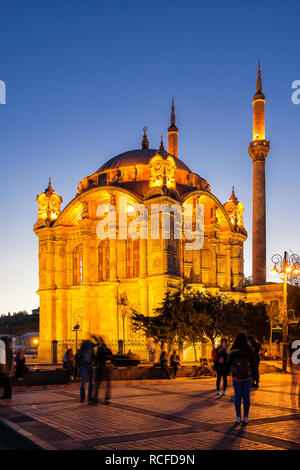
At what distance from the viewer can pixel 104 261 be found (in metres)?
41.6

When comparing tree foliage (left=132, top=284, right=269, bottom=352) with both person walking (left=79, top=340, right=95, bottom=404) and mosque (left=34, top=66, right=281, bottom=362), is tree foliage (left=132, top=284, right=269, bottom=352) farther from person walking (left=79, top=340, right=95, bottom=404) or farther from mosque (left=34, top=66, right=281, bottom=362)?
person walking (left=79, top=340, right=95, bottom=404)

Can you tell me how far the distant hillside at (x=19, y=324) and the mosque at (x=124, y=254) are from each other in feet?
141

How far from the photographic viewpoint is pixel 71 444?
7.81 metres

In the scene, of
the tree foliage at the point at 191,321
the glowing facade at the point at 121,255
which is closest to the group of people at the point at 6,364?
the tree foliage at the point at 191,321

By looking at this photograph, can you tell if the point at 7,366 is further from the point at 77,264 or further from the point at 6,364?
the point at 77,264

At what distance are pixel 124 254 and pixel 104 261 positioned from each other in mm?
2613

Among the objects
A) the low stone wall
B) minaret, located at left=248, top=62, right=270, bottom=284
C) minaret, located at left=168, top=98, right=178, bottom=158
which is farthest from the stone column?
the low stone wall

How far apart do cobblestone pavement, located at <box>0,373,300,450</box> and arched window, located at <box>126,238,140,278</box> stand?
24372 millimetres

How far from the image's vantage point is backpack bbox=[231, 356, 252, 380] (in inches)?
373

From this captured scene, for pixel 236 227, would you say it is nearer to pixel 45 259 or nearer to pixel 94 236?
pixel 94 236

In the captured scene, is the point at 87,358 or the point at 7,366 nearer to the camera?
the point at 87,358

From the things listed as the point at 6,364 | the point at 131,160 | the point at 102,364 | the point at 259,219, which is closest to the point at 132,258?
the point at 131,160

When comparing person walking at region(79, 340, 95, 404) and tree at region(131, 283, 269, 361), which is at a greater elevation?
person walking at region(79, 340, 95, 404)

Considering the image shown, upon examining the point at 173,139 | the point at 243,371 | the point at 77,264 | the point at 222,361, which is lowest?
the point at 222,361
